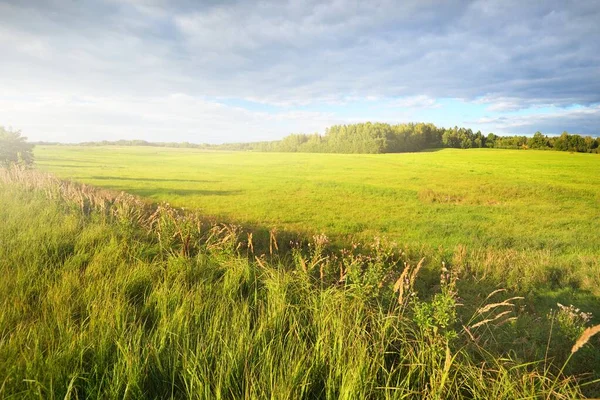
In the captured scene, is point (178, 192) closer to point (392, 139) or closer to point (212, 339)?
point (212, 339)

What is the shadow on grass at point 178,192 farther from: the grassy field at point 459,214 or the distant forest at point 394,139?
the distant forest at point 394,139

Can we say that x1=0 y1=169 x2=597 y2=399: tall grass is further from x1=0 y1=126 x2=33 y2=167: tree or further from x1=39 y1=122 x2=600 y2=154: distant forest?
x1=39 y1=122 x2=600 y2=154: distant forest

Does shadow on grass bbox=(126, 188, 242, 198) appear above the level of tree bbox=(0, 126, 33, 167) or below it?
below

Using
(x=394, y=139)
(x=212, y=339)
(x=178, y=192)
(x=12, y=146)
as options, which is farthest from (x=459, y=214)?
(x=394, y=139)

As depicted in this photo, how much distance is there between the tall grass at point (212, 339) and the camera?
2719mm

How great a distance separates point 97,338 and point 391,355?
297cm

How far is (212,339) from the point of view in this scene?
129 inches

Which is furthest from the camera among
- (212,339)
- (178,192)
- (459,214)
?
(178,192)

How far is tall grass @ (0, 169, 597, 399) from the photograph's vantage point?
8.92 feet

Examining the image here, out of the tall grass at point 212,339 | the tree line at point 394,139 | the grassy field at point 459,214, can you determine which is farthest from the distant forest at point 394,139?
the tall grass at point 212,339

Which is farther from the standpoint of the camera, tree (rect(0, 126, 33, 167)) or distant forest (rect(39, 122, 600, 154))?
distant forest (rect(39, 122, 600, 154))

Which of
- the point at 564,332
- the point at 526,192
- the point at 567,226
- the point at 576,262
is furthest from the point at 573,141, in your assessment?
the point at 564,332

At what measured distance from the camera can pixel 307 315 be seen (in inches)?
172

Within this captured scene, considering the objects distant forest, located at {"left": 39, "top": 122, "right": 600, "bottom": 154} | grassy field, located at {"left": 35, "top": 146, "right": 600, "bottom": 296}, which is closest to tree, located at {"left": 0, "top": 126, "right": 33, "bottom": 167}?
grassy field, located at {"left": 35, "top": 146, "right": 600, "bottom": 296}
